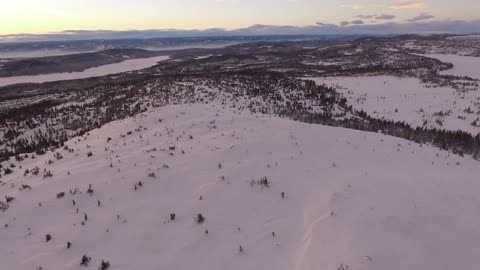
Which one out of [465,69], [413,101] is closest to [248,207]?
[413,101]

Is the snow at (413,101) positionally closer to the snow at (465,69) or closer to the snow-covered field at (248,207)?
the snow-covered field at (248,207)

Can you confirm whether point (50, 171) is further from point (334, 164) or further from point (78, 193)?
point (334, 164)

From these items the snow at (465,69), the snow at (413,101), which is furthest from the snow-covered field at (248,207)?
the snow at (465,69)

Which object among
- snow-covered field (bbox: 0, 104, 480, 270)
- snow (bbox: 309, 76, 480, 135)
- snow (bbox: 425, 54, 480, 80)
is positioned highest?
snow-covered field (bbox: 0, 104, 480, 270)

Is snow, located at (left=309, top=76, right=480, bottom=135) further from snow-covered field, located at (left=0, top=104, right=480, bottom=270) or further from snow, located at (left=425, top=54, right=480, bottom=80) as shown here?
snow, located at (left=425, top=54, right=480, bottom=80)

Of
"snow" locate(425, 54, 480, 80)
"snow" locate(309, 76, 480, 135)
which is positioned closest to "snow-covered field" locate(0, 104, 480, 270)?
"snow" locate(309, 76, 480, 135)

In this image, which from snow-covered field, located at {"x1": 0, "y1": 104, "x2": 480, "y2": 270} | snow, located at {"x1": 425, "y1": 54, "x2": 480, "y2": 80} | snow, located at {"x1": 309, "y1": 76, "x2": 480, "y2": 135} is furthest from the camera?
snow, located at {"x1": 425, "y1": 54, "x2": 480, "y2": 80}

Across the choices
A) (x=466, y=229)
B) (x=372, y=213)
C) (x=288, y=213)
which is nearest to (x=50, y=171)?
(x=288, y=213)
